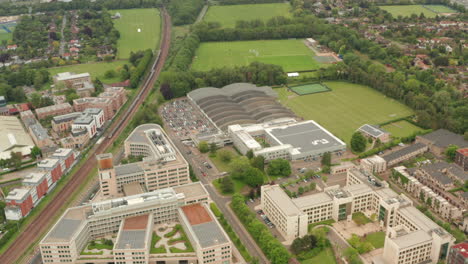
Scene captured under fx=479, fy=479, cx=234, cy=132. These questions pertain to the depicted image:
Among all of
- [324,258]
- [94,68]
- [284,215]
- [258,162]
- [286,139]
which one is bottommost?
[324,258]

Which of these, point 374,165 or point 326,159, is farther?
point 326,159

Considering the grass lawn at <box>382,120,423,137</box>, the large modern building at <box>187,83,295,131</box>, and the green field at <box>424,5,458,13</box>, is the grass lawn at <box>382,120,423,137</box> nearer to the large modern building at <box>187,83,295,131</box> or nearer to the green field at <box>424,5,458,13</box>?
the large modern building at <box>187,83,295,131</box>

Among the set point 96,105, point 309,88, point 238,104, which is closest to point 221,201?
point 238,104

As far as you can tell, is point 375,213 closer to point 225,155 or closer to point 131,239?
point 225,155

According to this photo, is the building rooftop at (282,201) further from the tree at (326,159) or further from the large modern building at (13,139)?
the large modern building at (13,139)

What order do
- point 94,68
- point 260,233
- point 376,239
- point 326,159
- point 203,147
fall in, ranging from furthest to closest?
point 94,68
point 203,147
point 326,159
point 376,239
point 260,233

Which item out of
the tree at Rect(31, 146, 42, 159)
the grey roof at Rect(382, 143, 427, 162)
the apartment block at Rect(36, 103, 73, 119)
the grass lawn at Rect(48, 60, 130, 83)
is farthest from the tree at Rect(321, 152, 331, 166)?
the grass lawn at Rect(48, 60, 130, 83)

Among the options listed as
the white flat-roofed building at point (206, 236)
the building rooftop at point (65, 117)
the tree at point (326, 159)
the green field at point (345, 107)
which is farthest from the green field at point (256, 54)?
the white flat-roofed building at point (206, 236)
